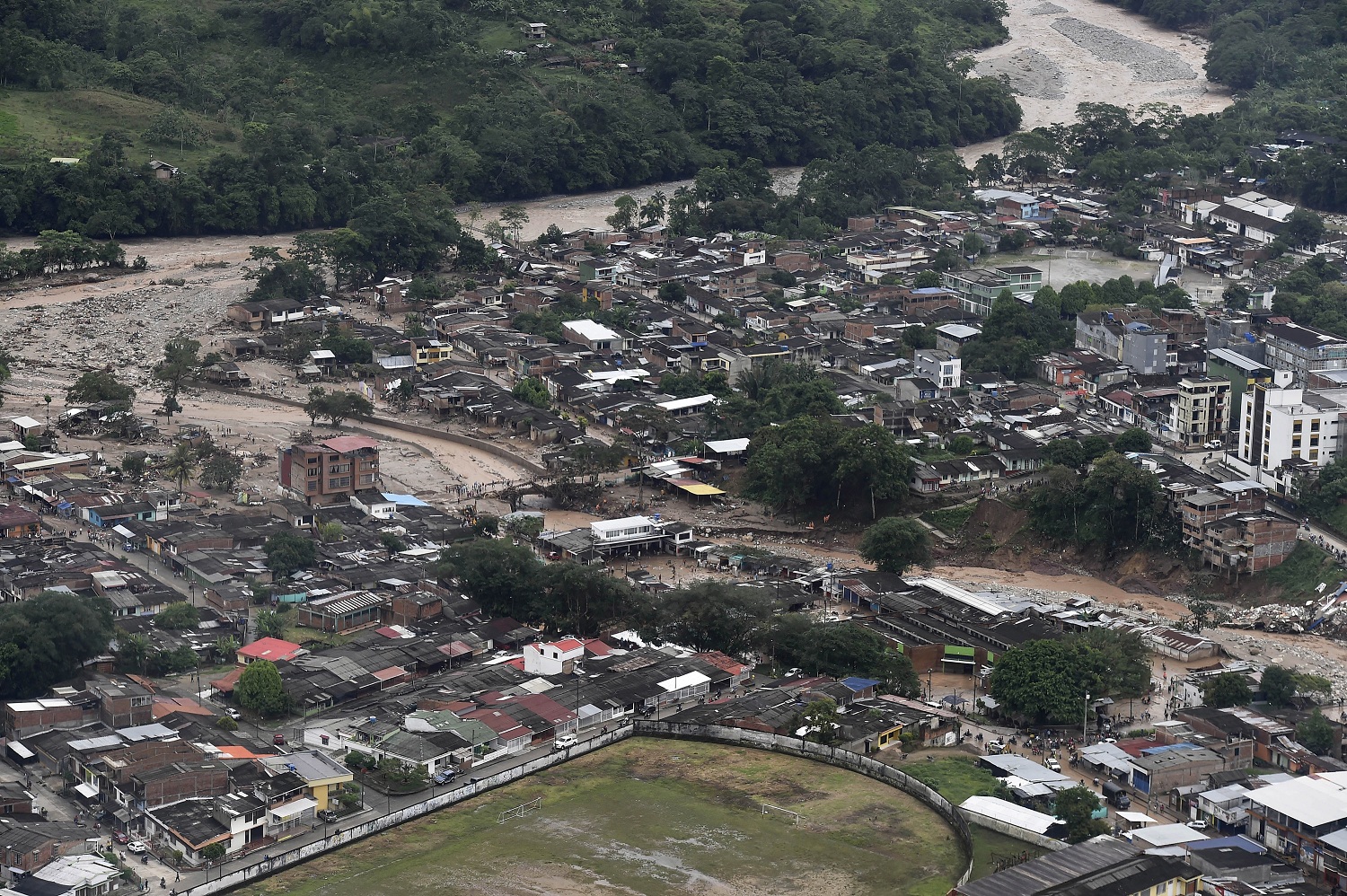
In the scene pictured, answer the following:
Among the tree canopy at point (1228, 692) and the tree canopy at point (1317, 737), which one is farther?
the tree canopy at point (1228, 692)

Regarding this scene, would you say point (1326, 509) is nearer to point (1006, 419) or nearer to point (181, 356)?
point (1006, 419)

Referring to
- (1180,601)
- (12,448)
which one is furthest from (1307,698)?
(12,448)

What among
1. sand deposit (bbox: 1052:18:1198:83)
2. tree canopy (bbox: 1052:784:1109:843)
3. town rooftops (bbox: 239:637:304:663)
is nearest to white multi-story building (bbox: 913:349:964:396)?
town rooftops (bbox: 239:637:304:663)

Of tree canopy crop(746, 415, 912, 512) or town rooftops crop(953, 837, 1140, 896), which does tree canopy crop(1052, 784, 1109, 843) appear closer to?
town rooftops crop(953, 837, 1140, 896)

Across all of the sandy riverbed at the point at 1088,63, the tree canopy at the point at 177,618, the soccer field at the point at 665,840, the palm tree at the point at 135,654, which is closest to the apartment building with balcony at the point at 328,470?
the tree canopy at the point at 177,618

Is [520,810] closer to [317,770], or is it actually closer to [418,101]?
[317,770]

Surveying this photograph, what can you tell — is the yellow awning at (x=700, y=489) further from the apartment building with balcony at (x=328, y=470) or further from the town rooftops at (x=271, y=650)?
the town rooftops at (x=271, y=650)

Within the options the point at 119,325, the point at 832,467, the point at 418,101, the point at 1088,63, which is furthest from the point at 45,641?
the point at 1088,63
